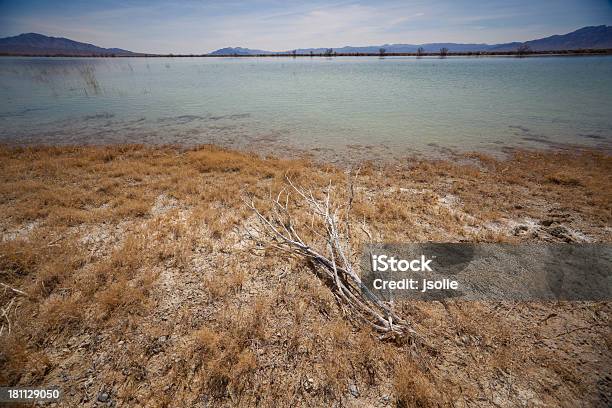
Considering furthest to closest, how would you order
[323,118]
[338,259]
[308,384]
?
[323,118], [338,259], [308,384]

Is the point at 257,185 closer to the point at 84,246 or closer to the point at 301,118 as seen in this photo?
the point at 84,246

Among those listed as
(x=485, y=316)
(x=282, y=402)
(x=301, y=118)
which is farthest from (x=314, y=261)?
(x=301, y=118)

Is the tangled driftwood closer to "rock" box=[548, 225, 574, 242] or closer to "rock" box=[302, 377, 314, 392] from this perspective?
"rock" box=[302, 377, 314, 392]

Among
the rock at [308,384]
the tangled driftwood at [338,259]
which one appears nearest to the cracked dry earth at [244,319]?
the rock at [308,384]

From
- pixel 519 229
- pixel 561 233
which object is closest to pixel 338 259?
pixel 519 229

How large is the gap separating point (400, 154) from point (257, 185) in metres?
7.87

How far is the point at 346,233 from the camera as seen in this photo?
657 cm

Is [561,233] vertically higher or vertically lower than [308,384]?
higher

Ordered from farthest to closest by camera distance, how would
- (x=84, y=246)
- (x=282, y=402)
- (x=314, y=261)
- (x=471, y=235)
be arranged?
1. (x=471, y=235)
2. (x=84, y=246)
3. (x=314, y=261)
4. (x=282, y=402)

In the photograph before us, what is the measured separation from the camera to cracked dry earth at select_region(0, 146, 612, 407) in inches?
134

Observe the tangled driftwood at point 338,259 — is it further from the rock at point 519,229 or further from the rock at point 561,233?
the rock at point 561,233

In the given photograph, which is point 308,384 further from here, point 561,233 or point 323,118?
point 323,118

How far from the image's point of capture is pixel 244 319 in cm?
435

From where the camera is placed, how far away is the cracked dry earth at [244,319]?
3402 mm
